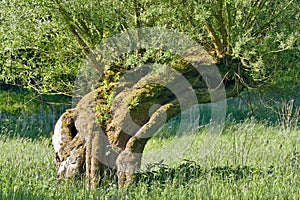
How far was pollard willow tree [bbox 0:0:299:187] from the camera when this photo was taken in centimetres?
600

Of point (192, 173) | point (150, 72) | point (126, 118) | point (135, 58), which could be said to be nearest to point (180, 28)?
point (150, 72)

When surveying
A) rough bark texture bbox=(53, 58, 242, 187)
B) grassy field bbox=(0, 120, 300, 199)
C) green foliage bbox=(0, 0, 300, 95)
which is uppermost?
green foliage bbox=(0, 0, 300, 95)

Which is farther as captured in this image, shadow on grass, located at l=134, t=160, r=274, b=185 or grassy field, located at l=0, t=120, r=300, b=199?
shadow on grass, located at l=134, t=160, r=274, b=185

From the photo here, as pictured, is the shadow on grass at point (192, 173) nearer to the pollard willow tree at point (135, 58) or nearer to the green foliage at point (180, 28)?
the pollard willow tree at point (135, 58)

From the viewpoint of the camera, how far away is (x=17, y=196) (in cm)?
514

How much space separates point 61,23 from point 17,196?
2205mm

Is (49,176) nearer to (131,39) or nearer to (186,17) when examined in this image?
(131,39)

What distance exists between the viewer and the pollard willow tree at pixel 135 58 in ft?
19.7

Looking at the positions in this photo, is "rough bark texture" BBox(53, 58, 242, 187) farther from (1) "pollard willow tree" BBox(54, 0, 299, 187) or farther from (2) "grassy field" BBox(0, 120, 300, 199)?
(2) "grassy field" BBox(0, 120, 300, 199)

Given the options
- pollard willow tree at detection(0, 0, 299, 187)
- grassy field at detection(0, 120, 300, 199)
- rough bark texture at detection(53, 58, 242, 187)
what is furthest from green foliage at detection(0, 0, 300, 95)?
grassy field at detection(0, 120, 300, 199)

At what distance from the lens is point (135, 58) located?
5867 mm

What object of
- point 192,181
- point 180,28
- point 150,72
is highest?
point 180,28

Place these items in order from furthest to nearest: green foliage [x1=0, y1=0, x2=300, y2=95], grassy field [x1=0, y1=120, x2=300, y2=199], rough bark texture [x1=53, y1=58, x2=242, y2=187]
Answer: rough bark texture [x1=53, y1=58, x2=242, y2=187] < green foliage [x1=0, y1=0, x2=300, y2=95] < grassy field [x1=0, y1=120, x2=300, y2=199]

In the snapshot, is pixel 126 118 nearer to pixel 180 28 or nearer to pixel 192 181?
pixel 192 181
